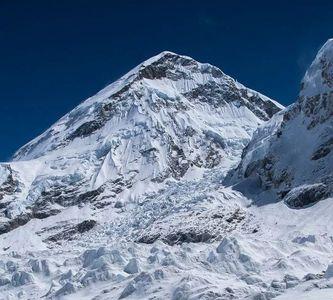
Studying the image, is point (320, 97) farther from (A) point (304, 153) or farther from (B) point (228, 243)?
(B) point (228, 243)

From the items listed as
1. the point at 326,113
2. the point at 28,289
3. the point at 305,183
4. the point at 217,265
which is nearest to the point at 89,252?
the point at 28,289

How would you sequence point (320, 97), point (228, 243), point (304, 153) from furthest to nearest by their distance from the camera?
point (320, 97) → point (304, 153) → point (228, 243)

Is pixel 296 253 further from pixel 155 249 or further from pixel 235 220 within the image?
pixel 235 220

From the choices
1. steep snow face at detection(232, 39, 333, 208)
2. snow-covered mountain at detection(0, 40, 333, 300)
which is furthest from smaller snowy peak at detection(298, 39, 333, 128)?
snow-covered mountain at detection(0, 40, 333, 300)

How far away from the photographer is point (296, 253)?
123m

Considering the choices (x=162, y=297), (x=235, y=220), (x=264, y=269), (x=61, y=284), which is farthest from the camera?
(x=235, y=220)

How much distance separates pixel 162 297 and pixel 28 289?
129 feet

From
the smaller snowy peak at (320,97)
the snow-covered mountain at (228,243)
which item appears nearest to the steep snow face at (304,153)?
the smaller snowy peak at (320,97)

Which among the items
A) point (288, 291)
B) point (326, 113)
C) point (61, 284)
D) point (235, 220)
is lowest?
point (288, 291)

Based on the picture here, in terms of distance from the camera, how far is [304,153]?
609 feet

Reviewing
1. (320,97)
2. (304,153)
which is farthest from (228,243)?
(320,97)

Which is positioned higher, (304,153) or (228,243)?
(304,153)

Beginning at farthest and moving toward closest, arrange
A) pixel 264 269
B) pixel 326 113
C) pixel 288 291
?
pixel 326 113 → pixel 264 269 → pixel 288 291

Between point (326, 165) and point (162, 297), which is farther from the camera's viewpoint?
point (326, 165)
